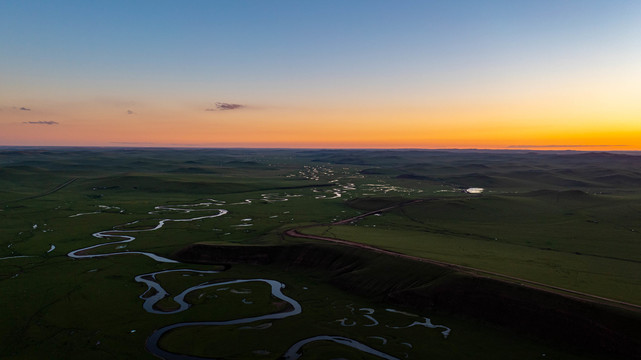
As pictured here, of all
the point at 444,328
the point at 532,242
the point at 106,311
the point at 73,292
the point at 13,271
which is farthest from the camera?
the point at 532,242

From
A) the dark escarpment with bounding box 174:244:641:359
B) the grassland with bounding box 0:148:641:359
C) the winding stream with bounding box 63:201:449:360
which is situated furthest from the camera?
the grassland with bounding box 0:148:641:359

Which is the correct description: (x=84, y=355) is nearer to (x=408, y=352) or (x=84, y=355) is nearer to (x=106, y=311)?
(x=106, y=311)

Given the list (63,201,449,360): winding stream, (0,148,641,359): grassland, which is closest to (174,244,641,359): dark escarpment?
(0,148,641,359): grassland

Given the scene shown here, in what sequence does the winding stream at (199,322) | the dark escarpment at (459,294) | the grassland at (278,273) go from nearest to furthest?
the dark escarpment at (459,294) < the winding stream at (199,322) < the grassland at (278,273)

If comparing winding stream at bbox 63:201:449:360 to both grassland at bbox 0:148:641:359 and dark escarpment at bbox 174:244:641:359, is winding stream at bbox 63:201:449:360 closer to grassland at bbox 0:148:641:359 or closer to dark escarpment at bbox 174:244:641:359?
grassland at bbox 0:148:641:359

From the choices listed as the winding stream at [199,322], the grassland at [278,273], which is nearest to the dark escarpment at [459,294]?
the grassland at [278,273]

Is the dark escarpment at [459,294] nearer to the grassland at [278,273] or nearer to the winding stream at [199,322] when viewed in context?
the grassland at [278,273]

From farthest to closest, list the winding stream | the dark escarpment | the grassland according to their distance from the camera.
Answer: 1. the grassland
2. the winding stream
3. the dark escarpment

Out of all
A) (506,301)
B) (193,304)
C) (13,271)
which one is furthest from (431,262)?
(13,271)

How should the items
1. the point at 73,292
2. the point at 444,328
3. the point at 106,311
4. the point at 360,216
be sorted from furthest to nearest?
the point at 360,216, the point at 73,292, the point at 106,311, the point at 444,328
